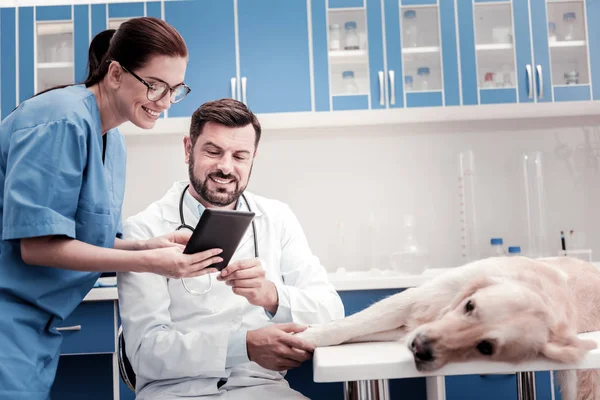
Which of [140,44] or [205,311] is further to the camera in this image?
[205,311]

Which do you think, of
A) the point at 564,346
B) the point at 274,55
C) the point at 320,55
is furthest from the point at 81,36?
the point at 564,346

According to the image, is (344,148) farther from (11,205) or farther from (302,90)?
(11,205)

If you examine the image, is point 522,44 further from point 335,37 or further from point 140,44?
point 140,44

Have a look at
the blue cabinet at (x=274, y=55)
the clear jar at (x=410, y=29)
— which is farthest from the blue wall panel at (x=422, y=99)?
the blue cabinet at (x=274, y=55)

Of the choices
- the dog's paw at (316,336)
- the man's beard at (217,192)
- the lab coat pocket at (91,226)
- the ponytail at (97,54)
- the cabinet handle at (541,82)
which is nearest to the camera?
the dog's paw at (316,336)

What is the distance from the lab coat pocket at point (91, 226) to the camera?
125cm

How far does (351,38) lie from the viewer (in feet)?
9.45

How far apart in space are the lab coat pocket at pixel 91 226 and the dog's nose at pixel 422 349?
2.47ft

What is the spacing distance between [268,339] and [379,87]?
1.82 meters

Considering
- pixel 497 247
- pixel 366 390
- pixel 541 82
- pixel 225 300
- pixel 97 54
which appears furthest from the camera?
pixel 497 247

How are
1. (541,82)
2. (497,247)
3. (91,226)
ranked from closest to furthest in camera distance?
(91,226) < (541,82) < (497,247)

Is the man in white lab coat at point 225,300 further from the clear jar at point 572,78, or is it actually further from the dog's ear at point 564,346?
the clear jar at point 572,78

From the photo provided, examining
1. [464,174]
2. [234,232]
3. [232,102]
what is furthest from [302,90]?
[234,232]

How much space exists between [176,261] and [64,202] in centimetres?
26
